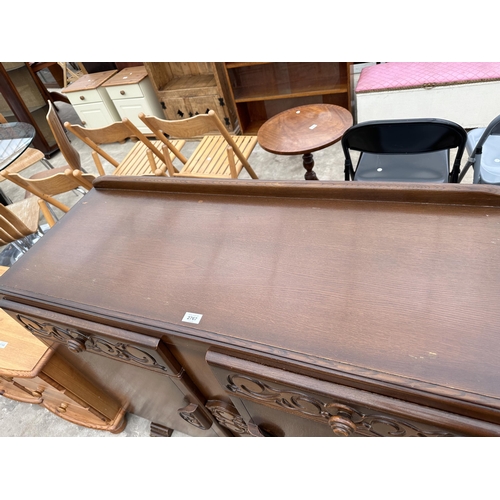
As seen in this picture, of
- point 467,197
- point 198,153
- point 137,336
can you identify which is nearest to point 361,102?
point 198,153

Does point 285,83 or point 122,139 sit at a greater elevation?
point 122,139

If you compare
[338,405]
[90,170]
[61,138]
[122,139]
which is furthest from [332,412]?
[90,170]

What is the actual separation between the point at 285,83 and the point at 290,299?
2870mm

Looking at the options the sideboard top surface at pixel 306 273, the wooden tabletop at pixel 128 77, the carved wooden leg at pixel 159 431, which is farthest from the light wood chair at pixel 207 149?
the wooden tabletop at pixel 128 77

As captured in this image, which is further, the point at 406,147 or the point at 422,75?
the point at 422,75

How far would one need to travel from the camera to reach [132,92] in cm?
329

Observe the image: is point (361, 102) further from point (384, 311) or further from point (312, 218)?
point (384, 311)

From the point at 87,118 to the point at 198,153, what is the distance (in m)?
2.19

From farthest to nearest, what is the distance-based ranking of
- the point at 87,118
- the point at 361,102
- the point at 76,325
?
the point at 87,118 < the point at 361,102 < the point at 76,325

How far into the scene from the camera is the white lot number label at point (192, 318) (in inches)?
27.3

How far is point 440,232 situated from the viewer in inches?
27.0

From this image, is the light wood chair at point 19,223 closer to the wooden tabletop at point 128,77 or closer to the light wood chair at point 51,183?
the light wood chair at point 51,183

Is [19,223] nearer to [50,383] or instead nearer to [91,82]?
[50,383]

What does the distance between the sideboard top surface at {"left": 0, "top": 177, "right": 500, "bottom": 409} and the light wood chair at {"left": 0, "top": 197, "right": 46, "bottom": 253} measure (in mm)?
1154
